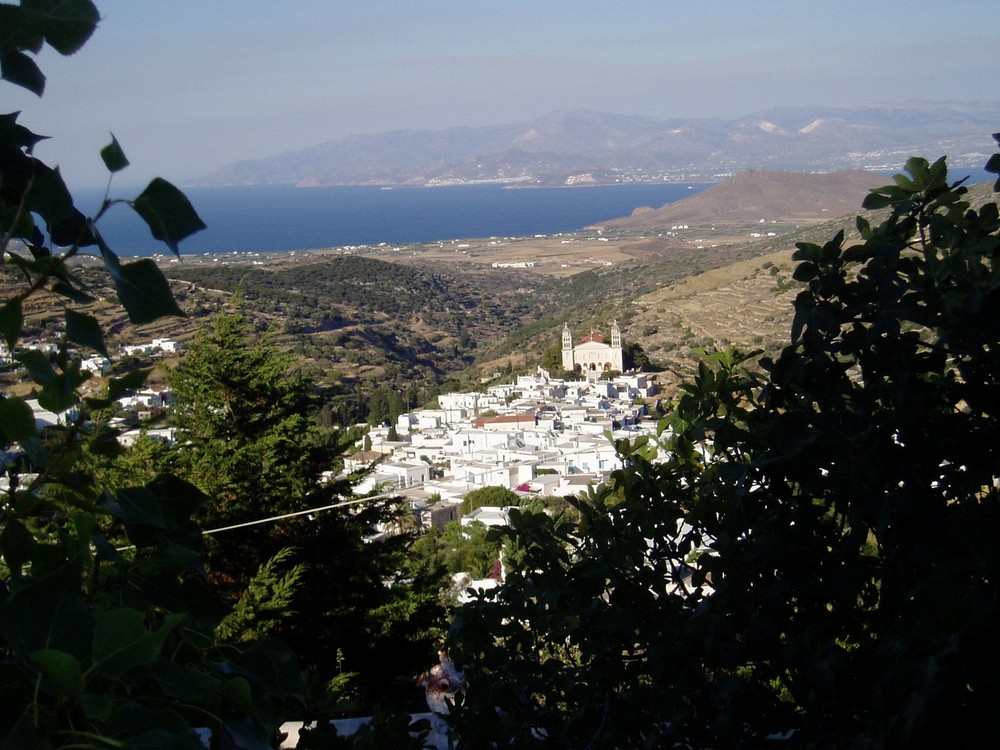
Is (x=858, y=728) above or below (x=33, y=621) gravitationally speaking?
below

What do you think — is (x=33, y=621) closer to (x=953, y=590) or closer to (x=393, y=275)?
(x=953, y=590)

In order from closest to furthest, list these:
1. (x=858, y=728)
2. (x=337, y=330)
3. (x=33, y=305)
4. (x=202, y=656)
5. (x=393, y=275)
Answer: (x=202, y=656) < (x=33, y=305) < (x=858, y=728) < (x=337, y=330) < (x=393, y=275)

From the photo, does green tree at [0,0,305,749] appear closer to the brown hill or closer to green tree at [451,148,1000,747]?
green tree at [451,148,1000,747]

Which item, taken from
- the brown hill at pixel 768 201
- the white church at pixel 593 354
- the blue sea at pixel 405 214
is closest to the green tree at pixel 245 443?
the white church at pixel 593 354

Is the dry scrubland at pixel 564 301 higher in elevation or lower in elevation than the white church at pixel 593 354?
higher

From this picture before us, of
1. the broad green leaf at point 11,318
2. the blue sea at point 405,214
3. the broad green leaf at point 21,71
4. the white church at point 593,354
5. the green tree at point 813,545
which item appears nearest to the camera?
the broad green leaf at point 11,318

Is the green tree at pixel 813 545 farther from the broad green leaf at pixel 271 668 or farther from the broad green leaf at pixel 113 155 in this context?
the broad green leaf at pixel 113 155

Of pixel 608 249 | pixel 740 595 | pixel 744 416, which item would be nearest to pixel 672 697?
pixel 740 595
